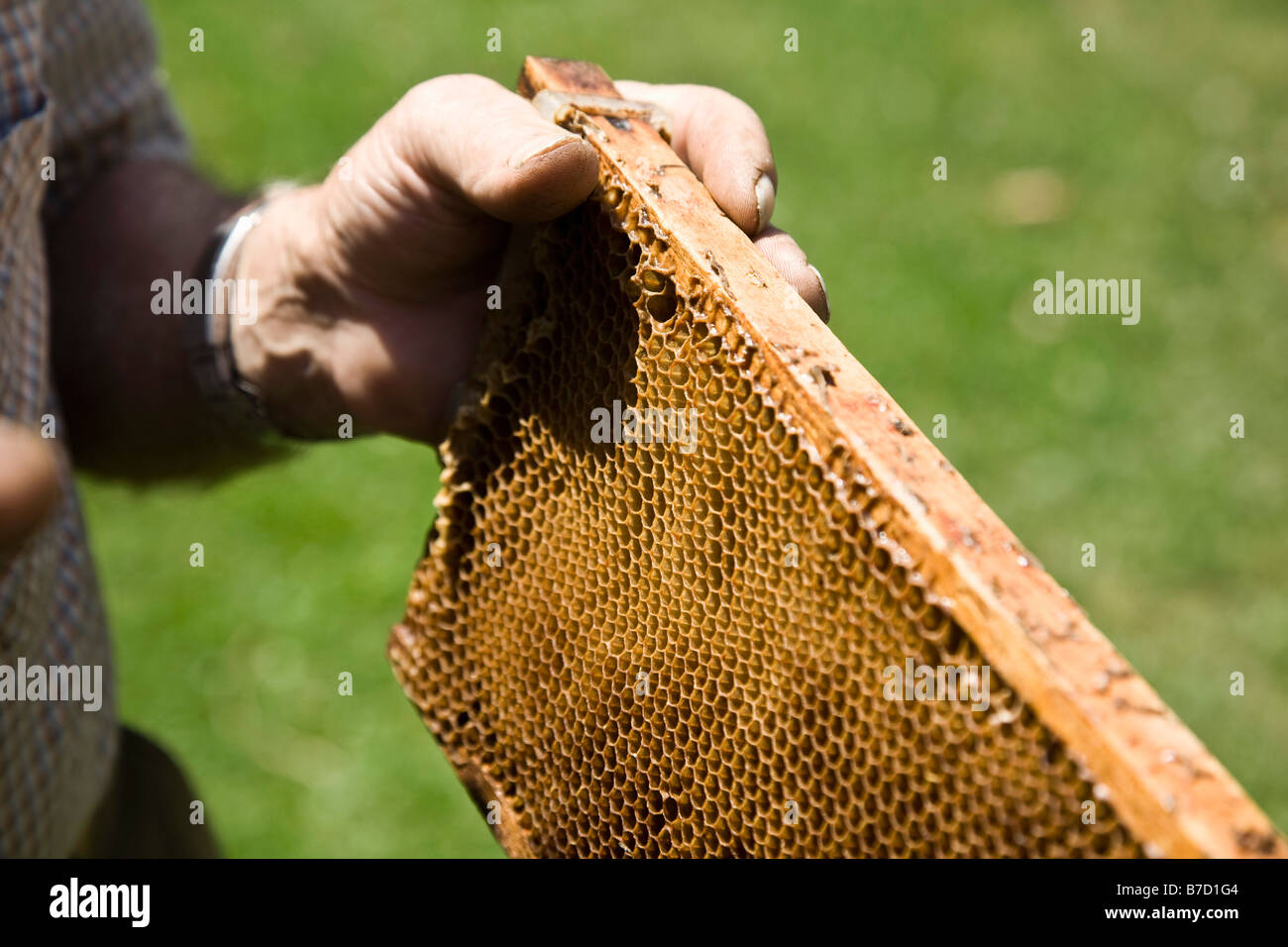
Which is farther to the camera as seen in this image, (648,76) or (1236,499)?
(648,76)

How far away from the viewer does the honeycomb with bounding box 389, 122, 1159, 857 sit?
1.26 m

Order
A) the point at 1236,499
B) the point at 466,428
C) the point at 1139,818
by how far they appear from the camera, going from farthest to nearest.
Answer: the point at 1236,499 < the point at 466,428 < the point at 1139,818

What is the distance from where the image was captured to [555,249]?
170 centimetres

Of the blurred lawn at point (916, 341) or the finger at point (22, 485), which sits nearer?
the finger at point (22, 485)

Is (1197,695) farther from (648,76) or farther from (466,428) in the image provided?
(648,76)

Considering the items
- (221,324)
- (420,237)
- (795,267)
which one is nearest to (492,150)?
(420,237)

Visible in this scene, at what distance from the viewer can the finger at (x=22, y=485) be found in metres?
1.01

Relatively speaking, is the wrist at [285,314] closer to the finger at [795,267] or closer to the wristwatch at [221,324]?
the wristwatch at [221,324]

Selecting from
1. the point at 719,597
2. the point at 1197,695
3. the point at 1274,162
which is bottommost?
the point at 1197,695

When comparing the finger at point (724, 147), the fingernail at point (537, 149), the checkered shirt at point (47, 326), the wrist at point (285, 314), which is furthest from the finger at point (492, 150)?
the checkered shirt at point (47, 326)

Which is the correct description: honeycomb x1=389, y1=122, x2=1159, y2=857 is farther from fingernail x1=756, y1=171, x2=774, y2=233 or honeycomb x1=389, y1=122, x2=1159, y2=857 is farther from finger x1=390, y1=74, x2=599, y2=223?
fingernail x1=756, y1=171, x2=774, y2=233

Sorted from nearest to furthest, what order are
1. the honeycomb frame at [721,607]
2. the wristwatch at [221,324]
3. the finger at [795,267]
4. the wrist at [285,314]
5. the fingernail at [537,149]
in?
the honeycomb frame at [721,607]
the fingernail at [537,149]
the finger at [795,267]
the wrist at [285,314]
the wristwatch at [221,324]

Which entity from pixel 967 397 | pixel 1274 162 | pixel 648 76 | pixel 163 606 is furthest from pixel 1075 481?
pixel 163 606
